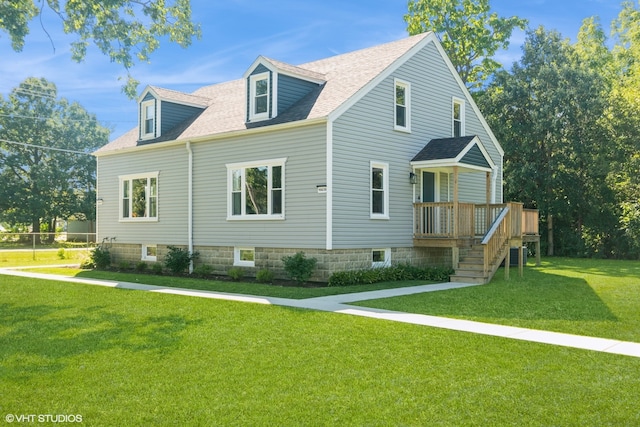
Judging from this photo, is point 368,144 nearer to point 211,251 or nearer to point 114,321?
point 211,251

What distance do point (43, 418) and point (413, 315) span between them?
21.2 ft

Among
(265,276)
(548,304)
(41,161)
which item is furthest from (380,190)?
(41,161)

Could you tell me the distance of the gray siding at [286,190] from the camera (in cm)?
1580

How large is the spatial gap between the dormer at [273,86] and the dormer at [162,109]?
4738 millimetres

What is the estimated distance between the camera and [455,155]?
682 inches

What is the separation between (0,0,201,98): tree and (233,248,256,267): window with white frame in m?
6.61

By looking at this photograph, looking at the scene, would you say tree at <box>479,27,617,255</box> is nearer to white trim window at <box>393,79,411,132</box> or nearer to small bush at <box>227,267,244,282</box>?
white trim window at <box>393,79,411,132</box>

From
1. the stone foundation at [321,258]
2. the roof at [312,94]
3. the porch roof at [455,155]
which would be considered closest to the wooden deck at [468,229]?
the stone foundation at [321,258]

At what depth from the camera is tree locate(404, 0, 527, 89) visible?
111 ft

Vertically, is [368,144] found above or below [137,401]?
above

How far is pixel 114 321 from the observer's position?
9.41 metres

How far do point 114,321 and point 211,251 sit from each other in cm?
939

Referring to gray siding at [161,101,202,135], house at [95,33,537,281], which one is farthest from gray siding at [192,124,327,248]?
gray siding at [161,101,202,135]

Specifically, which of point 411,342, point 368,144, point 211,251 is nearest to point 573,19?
point 368,144
